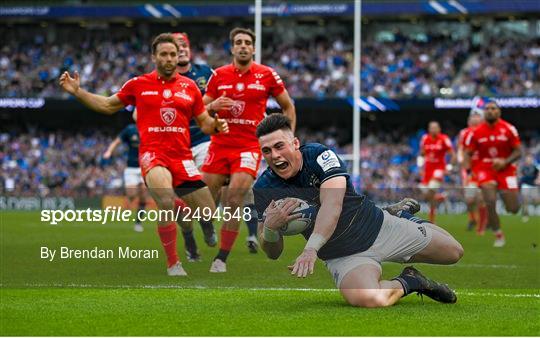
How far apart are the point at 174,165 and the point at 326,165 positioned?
344 centimetres

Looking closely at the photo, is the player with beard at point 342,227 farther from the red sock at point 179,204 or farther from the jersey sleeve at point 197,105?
the red sock at point 179,204

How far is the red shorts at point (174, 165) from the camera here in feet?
31.5

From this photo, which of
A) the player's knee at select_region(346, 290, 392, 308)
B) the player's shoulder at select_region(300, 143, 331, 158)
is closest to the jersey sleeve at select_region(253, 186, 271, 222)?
the player's shoulder at select_region(300, 143, 331, 158)

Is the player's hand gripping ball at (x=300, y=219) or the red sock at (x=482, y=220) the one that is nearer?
the player's hand gripping ball at (x=300, y=219)

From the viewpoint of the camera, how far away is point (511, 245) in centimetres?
1500

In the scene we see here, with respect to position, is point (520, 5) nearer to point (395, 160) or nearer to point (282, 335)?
point (395, 160)

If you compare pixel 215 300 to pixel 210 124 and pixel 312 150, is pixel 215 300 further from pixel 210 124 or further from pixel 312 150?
pixel 210 124

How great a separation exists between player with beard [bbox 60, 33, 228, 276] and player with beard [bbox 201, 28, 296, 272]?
1.15 metres

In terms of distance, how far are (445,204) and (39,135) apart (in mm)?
20327

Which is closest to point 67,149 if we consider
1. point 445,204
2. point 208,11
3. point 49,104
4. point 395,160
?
point 49,104

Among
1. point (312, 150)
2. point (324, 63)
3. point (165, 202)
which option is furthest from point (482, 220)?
point (324, 63)

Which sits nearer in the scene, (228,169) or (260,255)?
(228,169)

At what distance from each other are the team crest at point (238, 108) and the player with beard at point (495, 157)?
16.7 ft

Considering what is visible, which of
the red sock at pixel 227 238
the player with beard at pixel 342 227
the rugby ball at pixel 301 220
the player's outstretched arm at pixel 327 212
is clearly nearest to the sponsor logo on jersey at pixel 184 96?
the red sock at pixel 227 238
